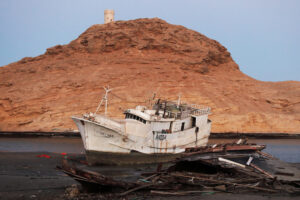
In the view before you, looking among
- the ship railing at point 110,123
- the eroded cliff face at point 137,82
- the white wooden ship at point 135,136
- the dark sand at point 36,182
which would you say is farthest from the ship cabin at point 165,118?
the eroded cliff face at point 137,82

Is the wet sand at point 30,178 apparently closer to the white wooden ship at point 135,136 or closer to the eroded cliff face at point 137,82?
the white wooden ship at point 135,136

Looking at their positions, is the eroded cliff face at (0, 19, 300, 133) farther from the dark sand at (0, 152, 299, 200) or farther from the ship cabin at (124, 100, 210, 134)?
the dark sand at (0, 152, 299, 200)

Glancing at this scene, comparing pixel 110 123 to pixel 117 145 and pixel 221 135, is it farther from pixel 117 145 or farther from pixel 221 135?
pixel 221 135

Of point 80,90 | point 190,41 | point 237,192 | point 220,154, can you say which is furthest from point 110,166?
point 190,41

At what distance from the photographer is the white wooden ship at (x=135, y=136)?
2638 cm

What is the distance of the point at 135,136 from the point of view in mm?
27031

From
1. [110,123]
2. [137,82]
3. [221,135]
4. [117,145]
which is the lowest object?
[221,135]

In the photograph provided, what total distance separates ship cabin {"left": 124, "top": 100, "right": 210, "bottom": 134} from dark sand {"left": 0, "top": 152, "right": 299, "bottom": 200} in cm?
663

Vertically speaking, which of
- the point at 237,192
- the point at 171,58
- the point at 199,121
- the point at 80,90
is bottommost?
the point at 237,192

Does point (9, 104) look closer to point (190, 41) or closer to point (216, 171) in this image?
point (190, 41)

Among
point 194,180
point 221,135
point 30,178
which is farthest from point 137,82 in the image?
point 194,180

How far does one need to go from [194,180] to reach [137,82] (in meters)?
41.2

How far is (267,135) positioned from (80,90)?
1156 inches

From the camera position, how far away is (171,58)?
221ft
